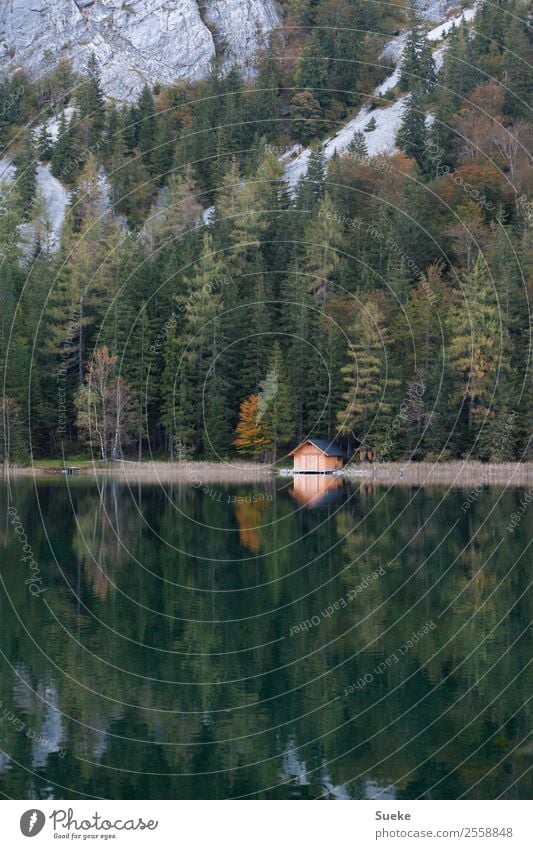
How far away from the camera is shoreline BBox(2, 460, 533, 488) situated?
198 ft

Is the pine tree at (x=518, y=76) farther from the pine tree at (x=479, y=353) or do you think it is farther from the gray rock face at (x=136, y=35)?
the pine tree at (x=479, y=353)

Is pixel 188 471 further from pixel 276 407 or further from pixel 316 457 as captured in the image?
pixel 316 457

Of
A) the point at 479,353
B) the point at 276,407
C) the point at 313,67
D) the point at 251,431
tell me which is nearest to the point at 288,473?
the point at 251,431

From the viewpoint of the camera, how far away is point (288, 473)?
2721 inches

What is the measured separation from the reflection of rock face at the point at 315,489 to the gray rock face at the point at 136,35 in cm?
7430

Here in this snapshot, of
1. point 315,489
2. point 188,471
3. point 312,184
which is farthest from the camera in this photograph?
point 312,184

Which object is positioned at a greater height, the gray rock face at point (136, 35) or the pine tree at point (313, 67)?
the gray rock face at point (136, 35)

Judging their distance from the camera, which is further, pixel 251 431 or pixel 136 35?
pixel 136 35

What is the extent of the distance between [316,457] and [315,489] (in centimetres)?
1118

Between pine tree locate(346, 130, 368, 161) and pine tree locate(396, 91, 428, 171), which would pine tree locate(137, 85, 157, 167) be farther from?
pine tree locate(396, 91, 428, 171)

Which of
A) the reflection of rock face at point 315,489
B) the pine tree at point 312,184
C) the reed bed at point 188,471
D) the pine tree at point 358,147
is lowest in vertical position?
the reflection of rock face at point 315,489

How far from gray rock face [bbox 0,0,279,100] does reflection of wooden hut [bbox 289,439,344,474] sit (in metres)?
71.0

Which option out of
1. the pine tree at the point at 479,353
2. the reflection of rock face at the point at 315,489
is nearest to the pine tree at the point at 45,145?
the pine tree at the point at 479,353

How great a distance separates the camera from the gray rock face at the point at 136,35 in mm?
129500
